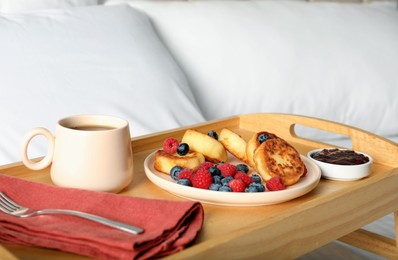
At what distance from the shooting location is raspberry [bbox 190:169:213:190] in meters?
1.03

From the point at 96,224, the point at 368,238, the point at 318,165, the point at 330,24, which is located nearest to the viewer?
the point at 96,224

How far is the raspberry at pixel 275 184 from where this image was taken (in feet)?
3.42

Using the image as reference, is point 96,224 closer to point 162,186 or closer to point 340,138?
point 162,186

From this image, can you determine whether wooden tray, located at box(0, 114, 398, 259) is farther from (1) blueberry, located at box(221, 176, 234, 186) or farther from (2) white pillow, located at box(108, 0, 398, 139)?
(2) white pillow, located at box(108, 0, 398, 139)

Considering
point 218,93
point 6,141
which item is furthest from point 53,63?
point 218,93

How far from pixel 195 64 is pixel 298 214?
1.08 meters

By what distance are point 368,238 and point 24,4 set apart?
117cm

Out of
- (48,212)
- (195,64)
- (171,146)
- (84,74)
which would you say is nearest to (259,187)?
(171,146)

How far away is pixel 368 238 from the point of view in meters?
1.42

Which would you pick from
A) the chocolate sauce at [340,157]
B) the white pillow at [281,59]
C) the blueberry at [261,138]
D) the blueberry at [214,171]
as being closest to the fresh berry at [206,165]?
the blueberry at [214,171]

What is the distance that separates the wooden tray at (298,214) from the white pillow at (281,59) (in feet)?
1.83

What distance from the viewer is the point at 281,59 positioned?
82.0 inches

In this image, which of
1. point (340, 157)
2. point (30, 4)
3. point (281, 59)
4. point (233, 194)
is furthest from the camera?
point (281, 59)

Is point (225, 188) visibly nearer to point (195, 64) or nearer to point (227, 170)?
point (227, 170)
